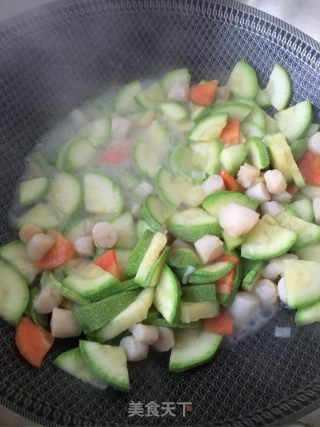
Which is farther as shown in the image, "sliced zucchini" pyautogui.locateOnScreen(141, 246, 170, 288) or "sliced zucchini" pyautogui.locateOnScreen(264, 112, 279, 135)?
"sliced zucchini" pyautogui.locateOnScreen(264, 112, 279, 135)

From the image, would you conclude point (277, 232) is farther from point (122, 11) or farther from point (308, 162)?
point (122, 11)

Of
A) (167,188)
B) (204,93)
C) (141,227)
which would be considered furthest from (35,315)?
(204,93)

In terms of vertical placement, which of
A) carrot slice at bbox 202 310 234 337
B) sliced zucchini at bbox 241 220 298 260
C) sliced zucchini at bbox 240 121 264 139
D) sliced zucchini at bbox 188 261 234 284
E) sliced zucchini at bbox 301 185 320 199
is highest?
sliced zucchini at bbox 240 121 264 139

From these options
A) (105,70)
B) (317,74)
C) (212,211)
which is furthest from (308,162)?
(105,70)

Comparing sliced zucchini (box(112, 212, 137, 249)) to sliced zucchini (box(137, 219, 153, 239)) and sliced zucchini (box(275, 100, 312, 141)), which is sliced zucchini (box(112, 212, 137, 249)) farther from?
sliced zucchini (box(275, 100, 312, 141))

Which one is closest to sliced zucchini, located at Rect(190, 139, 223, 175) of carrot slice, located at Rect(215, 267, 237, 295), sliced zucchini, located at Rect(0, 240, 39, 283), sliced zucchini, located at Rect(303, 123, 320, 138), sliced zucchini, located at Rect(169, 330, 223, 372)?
sliced zucchini, located at Rect(303, 123, 320, 138)

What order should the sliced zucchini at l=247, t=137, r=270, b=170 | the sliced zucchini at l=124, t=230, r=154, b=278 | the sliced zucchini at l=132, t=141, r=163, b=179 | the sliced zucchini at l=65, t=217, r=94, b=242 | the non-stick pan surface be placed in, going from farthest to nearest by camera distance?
the sliced zucchini at l=132, t=141, r=163, b=179 → the sliced zucchini at l=247, t=137, r=270, b=170 → the sliced zucchini at l=65, t=217, r=94, b=242 → the sliced zucchini at l=124, t=230, r=154, b=278 → the non-stick pan surface

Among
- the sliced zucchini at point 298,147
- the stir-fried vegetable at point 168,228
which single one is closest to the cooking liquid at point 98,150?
the stir-fried vegetable at point 168,228

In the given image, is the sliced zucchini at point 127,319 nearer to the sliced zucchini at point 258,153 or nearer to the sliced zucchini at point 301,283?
the sliced zucchini at point 301,283
